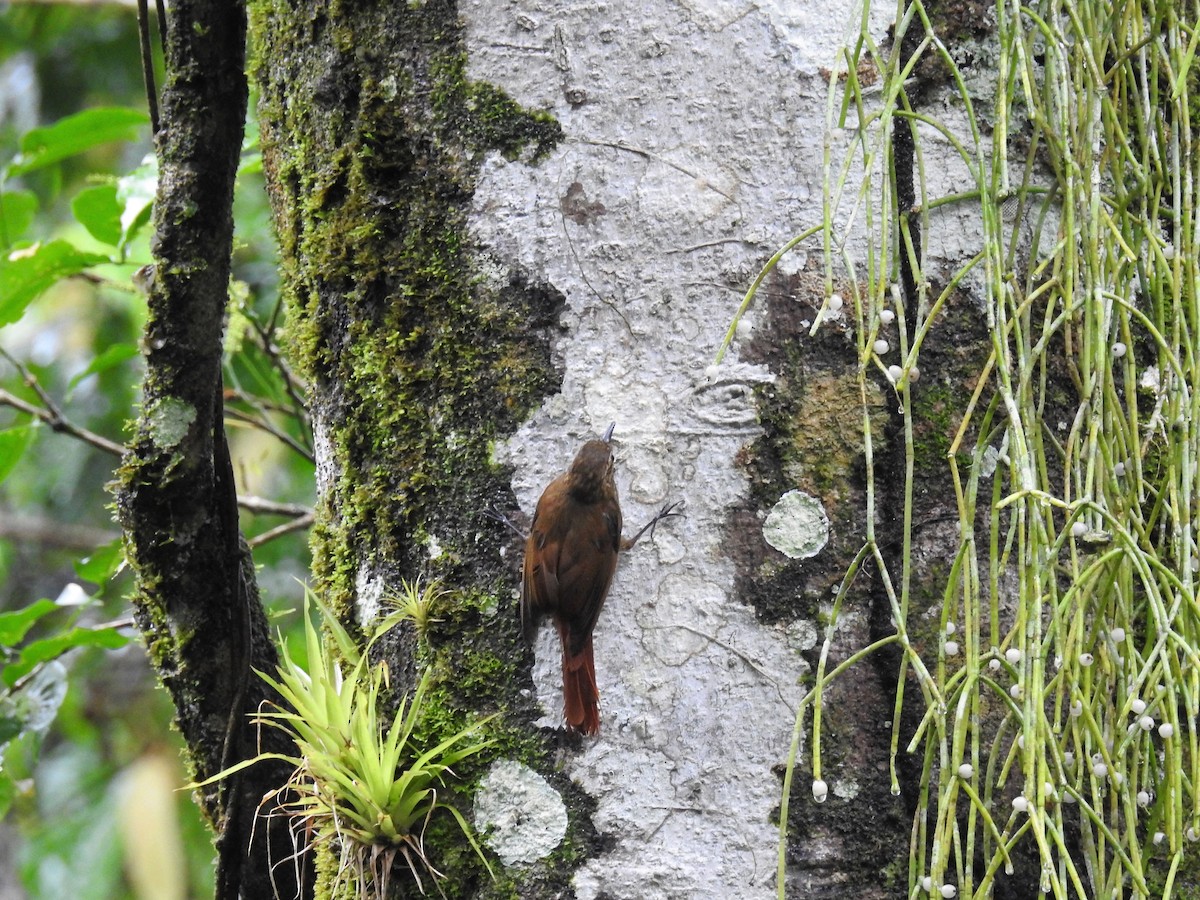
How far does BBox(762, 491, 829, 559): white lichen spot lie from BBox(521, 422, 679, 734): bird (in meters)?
0.12

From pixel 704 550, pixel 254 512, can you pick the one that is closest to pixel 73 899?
pixel 254 512

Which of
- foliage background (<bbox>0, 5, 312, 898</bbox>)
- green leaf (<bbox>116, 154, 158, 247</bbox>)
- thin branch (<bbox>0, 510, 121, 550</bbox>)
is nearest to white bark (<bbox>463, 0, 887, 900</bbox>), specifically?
green leaf (<bbox>116, 154, 158, 247</bbox>)

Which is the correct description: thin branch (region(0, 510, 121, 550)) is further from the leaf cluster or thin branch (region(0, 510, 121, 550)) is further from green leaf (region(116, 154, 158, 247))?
the leaf cluster

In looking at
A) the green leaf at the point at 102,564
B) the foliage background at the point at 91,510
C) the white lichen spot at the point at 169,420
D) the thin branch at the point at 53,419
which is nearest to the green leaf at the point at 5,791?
the green leaf at the point at 102,564

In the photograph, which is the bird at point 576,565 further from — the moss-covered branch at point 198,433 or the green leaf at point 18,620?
the green leaf at point 18,620

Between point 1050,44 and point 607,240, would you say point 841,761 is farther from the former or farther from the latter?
point 1050,44

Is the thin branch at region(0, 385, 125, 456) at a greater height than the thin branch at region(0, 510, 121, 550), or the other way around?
the thin branch at region(0, 385, 125, 456)

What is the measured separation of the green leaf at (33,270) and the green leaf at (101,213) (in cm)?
7

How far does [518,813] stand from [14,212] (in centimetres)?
208

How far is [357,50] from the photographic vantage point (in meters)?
1.68

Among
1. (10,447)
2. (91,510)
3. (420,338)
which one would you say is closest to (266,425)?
(10,447)

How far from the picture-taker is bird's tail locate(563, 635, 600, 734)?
1413 mm

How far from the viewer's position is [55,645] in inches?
90.5

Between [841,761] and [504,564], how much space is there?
0.47 meters
